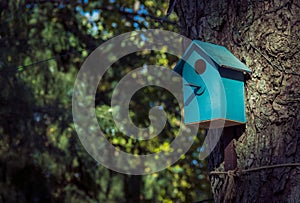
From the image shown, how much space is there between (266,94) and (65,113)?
3793 millimetres

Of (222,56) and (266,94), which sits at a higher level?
(222,56)

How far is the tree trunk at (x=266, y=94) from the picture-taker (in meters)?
1.80

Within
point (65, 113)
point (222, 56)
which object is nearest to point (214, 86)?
point (222, 56)

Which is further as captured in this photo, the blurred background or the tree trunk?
the blurred background

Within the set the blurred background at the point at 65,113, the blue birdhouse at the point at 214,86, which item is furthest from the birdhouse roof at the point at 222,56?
the blurred background at the point at 65,113

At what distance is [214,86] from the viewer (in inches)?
77.4

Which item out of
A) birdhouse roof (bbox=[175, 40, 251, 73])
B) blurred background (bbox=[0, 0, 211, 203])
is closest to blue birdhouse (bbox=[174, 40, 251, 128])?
birdhouse roof (bbox=[175, 40, 251, 73])

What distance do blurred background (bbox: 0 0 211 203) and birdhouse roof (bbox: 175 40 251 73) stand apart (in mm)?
2743

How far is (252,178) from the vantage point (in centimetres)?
185

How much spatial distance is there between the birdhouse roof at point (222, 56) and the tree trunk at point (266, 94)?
0.06 meters

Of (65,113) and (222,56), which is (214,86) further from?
(65,113)

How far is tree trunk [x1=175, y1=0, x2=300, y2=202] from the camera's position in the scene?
1.80m

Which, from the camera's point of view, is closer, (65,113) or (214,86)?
(214,86)

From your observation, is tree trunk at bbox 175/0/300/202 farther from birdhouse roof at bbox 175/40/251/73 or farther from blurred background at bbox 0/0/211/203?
blurred background at bbox 0/0/211/203
